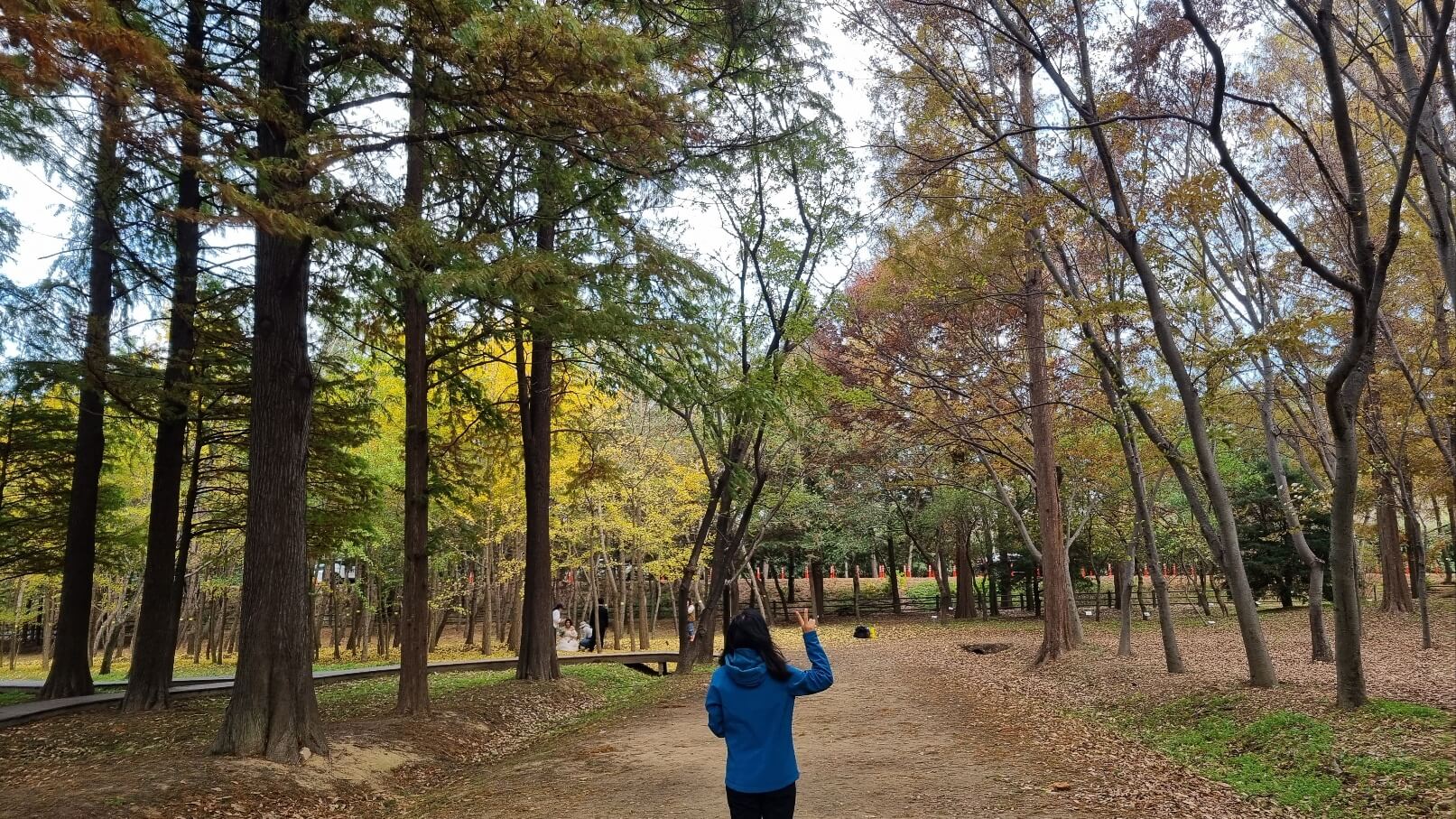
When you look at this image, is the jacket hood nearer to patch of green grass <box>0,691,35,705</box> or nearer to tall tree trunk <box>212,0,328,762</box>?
tall tree trunk <box>212,0,328,762</box>

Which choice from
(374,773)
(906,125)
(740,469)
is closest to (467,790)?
(374,773)

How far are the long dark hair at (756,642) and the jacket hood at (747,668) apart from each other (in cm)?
2

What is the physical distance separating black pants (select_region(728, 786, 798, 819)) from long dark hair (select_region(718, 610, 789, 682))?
0.47m

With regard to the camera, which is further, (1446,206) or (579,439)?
(579,439)

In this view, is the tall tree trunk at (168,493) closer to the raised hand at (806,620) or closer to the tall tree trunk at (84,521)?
the tall tree trunk at (84,521)

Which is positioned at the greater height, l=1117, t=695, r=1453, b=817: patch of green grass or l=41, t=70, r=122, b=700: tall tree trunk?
l=41, t=70, r=122, b=700: tall tree trunk

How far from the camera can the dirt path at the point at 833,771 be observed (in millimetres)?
5949

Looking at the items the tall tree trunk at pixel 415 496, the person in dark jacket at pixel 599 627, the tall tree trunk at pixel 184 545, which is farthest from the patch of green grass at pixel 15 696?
the person in dark jacket at pixel 599 627

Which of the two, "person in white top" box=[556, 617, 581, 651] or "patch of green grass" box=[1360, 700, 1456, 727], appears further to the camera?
"person in white top" box=[556, 617, 581, 651]

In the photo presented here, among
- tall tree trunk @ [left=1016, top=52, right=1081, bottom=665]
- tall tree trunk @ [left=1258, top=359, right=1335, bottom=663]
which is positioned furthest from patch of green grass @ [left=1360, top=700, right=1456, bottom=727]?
tall tree trunk @ [left=1016, top=52, right=1081, bottom=665]

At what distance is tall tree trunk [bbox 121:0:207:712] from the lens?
35.5 feet

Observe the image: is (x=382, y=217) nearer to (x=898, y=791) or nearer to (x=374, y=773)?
(x=374, y=773)

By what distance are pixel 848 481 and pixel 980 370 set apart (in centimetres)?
1272

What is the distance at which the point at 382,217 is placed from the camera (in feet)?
25.3
